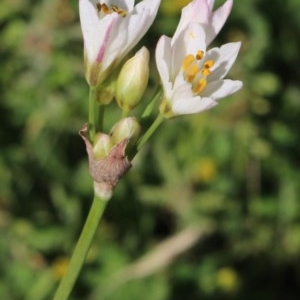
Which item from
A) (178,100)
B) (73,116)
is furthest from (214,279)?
(178,100)

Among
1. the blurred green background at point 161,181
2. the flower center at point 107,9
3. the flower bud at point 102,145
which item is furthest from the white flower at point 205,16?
the blurred green background at point 161,181

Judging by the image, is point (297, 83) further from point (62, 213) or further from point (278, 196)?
point (62, 213)

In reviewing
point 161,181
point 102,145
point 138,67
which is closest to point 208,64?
point 138,67

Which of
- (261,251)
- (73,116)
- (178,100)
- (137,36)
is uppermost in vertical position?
(137,36)

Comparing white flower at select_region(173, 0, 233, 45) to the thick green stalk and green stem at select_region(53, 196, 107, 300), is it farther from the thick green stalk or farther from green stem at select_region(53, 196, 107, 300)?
green stem at select_region(53, 196, 107, 300)

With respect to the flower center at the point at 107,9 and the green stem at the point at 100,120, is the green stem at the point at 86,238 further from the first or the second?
the flower center at the point at 107,9

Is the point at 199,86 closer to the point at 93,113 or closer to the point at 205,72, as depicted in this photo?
the point at 205,72
